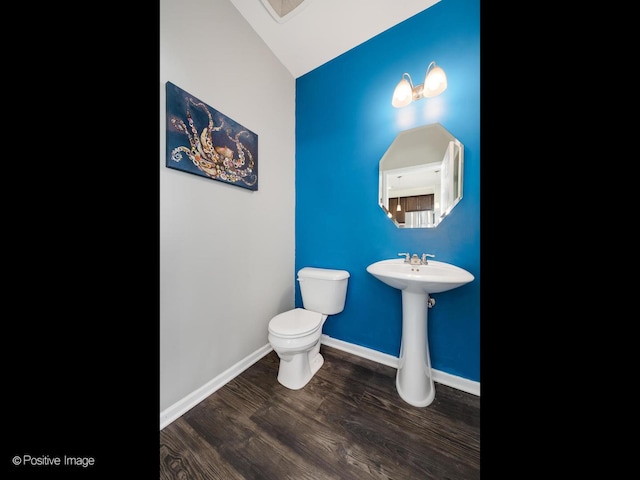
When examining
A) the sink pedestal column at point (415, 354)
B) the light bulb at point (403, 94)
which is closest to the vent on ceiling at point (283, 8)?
the light bulb at point (403, 94)

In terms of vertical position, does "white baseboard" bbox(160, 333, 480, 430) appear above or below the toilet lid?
below

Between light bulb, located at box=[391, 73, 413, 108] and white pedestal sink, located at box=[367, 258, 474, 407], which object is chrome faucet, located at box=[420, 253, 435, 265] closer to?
white pedestal sink, located at box=[367, 258, 474, 407]

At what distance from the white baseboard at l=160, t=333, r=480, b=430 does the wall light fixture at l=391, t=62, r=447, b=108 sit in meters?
1.73

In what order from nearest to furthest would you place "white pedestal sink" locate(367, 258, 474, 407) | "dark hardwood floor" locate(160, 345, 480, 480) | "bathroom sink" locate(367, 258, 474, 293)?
"dark hardwood floor" locate(160, 345, 480, 480) → "bathroom sink" locate(367, 258, 474, 293) → "white pedestal sink" locate(367, 258, 474, 407)

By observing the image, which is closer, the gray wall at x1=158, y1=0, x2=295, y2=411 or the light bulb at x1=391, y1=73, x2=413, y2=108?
the gray wall at x1=158, y1=0, x2=295, y2=411

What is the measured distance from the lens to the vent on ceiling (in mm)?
1358

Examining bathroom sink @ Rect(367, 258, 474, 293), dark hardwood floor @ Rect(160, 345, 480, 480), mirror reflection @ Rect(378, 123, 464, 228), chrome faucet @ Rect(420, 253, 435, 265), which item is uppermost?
mirror reflection @ Rect(378, 123, 464, 228)

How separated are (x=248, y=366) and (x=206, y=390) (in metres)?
0.30

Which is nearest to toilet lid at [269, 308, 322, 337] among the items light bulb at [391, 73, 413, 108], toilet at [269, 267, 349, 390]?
toilet at [269, 267, 349, 390]

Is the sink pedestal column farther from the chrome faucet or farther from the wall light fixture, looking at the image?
the wall light fixture

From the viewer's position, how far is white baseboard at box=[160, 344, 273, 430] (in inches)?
42.3

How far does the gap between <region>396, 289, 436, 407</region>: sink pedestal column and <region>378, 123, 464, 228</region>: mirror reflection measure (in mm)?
505

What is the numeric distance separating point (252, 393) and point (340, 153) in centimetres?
174

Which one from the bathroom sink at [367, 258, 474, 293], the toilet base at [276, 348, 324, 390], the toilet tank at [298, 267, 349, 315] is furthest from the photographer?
the toilet tank at [298, 267, 349, 315]
